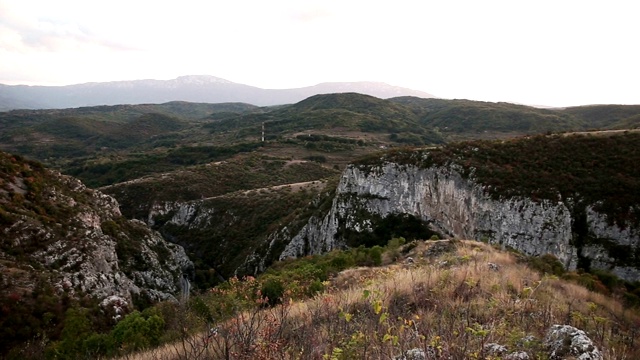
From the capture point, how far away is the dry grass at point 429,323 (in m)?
4.20

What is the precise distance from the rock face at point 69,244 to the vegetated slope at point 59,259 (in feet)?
0.17

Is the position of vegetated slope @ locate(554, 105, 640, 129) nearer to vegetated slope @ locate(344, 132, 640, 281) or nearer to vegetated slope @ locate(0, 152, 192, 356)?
vegetated slope @ locate(344, 132, 640, 281)

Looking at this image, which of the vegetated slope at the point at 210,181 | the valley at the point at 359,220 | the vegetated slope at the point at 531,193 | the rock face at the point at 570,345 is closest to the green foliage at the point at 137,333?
the valley at the point at 359,220

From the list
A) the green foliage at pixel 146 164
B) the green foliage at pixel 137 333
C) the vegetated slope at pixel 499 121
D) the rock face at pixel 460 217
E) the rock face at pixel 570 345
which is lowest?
the green foliage at pixel 146 164

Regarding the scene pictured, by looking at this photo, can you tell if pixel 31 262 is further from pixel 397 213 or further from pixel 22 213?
pixel 397 213

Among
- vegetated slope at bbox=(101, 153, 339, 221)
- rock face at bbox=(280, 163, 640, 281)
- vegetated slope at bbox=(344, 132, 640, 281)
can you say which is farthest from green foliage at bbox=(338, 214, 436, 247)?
vegetated slope at bbox=(101, 153, 339, 221)

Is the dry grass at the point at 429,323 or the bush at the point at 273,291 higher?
the dry grass at the point at 429,323

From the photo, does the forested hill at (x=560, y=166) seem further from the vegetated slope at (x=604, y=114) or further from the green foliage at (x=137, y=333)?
the vegetated slope at (x=604, y=114)

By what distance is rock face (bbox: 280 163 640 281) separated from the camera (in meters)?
27.2

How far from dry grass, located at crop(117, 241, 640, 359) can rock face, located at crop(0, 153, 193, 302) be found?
19301 mm

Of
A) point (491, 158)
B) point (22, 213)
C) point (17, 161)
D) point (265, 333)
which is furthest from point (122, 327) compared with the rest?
point (491, 158)

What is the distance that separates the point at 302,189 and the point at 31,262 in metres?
45.9

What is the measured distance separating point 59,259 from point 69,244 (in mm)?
1734

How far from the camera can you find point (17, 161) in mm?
31062
